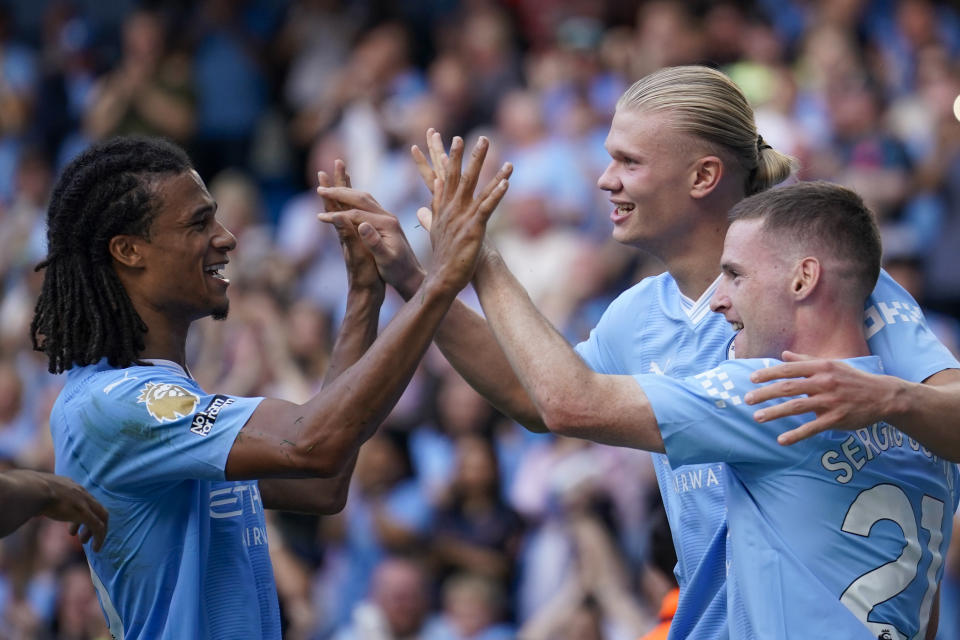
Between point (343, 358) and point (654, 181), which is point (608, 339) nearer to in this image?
point (654, 181)

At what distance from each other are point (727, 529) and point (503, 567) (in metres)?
3.75

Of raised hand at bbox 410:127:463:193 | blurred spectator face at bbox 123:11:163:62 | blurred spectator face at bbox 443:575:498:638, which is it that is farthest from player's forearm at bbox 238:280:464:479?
blurred spectator face at bbox 123:11:163:62

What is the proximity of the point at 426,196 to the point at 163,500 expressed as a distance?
20.2ft

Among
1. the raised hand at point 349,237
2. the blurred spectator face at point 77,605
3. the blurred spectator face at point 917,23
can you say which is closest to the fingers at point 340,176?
the raised hand at point 349,237

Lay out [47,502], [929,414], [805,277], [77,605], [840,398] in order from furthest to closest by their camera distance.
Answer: [77,605], [47,502], [805,277], [929,414], [840,398]

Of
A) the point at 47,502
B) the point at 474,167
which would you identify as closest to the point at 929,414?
the point at 474,167

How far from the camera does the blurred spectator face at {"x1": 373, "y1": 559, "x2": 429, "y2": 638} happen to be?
7.24 m

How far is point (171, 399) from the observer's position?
3523 millimetres

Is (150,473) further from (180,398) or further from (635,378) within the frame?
(635,378)

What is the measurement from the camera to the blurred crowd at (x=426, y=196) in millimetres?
7234

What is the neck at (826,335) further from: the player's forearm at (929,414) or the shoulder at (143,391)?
the shoulder at (143,391)

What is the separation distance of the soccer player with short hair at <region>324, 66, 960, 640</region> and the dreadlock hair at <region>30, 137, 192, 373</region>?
0.56 metres

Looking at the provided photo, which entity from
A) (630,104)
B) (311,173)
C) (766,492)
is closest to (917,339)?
(766,492)

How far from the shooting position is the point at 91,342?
3684 millimetres
